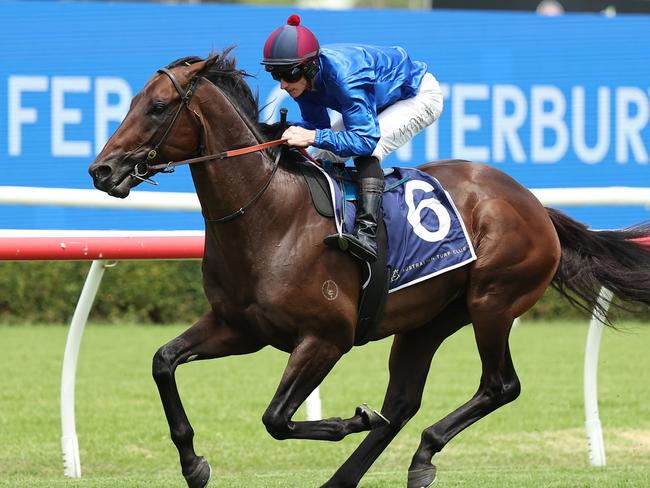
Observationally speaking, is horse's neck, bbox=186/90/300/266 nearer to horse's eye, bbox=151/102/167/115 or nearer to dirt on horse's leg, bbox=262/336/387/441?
horse's eye, bbox=151/102/167/115

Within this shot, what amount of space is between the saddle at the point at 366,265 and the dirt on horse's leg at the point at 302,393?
0.64 ft

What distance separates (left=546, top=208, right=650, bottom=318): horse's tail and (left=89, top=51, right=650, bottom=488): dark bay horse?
0.33 m

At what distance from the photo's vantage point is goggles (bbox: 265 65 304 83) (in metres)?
3.97

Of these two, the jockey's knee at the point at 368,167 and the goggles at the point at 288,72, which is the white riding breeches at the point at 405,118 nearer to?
the jockey's knee at the point at 368,167

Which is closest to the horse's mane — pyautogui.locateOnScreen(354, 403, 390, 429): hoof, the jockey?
the jockey

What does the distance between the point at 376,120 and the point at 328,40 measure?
5.86m

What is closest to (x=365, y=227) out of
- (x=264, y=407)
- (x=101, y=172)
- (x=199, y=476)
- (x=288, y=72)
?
(x=288, y=72)

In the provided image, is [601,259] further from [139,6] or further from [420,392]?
[139,6]

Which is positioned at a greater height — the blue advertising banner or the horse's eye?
the horse's eye

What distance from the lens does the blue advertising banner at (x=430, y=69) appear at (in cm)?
924

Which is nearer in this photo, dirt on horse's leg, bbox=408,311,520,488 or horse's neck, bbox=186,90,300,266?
horse's neck, bbox=186,90,300,266

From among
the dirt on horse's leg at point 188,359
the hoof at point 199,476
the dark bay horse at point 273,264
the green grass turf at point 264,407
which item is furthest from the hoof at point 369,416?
the green grass turf at point 264,407

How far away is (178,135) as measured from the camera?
3.87 meters

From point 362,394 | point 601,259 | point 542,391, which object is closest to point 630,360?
point 542,391
